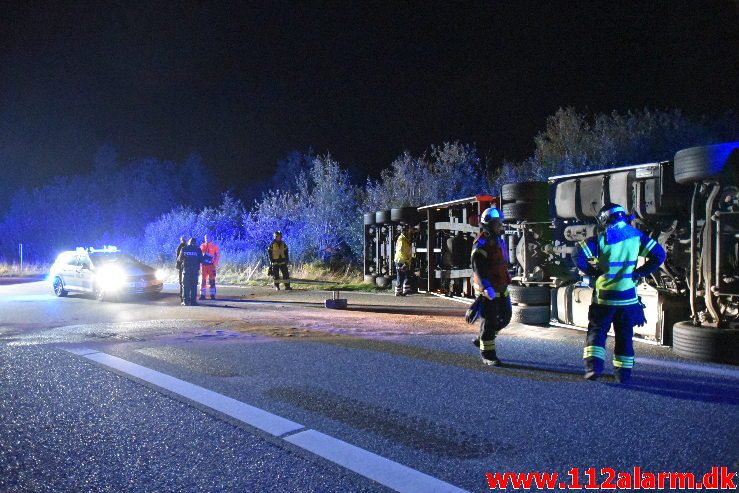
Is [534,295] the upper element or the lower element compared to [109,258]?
lower

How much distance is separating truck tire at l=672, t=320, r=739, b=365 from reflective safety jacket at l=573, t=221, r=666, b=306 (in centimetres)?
131

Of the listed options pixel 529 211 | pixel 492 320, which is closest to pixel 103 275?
pixel 529 211

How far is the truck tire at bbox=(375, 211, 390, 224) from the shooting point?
16.8 metres

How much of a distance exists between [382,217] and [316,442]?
43.1ft

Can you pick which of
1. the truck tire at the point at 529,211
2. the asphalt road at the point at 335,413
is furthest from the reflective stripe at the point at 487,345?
the truck tire at the point at 529,211

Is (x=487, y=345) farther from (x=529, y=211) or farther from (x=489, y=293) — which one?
(x=529, y=211)

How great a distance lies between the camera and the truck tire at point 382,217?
16.8 metres

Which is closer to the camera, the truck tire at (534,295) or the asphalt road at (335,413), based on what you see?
the asphalt road at (335,413)

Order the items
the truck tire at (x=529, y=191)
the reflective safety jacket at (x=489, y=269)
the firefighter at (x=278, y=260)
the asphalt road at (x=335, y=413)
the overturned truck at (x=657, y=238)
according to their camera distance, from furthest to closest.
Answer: the firefighter at (x=278, y=260) → the truck tire at (x=529, y=191) → the overturned truck at (x=657, y=238) → the reflective safety jacket at (x=489, y=269) → the asphalt road at (x=335, y=413)

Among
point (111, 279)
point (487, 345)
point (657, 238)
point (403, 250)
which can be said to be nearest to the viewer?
point (487, 345)

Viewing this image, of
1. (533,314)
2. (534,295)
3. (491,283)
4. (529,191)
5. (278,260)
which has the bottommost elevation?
(533,314)

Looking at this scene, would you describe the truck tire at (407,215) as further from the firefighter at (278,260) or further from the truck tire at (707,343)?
the truck tire at (707,343)

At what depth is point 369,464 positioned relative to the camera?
3.73 meters

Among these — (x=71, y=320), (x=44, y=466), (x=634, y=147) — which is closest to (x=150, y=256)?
(x=71, y=320)
